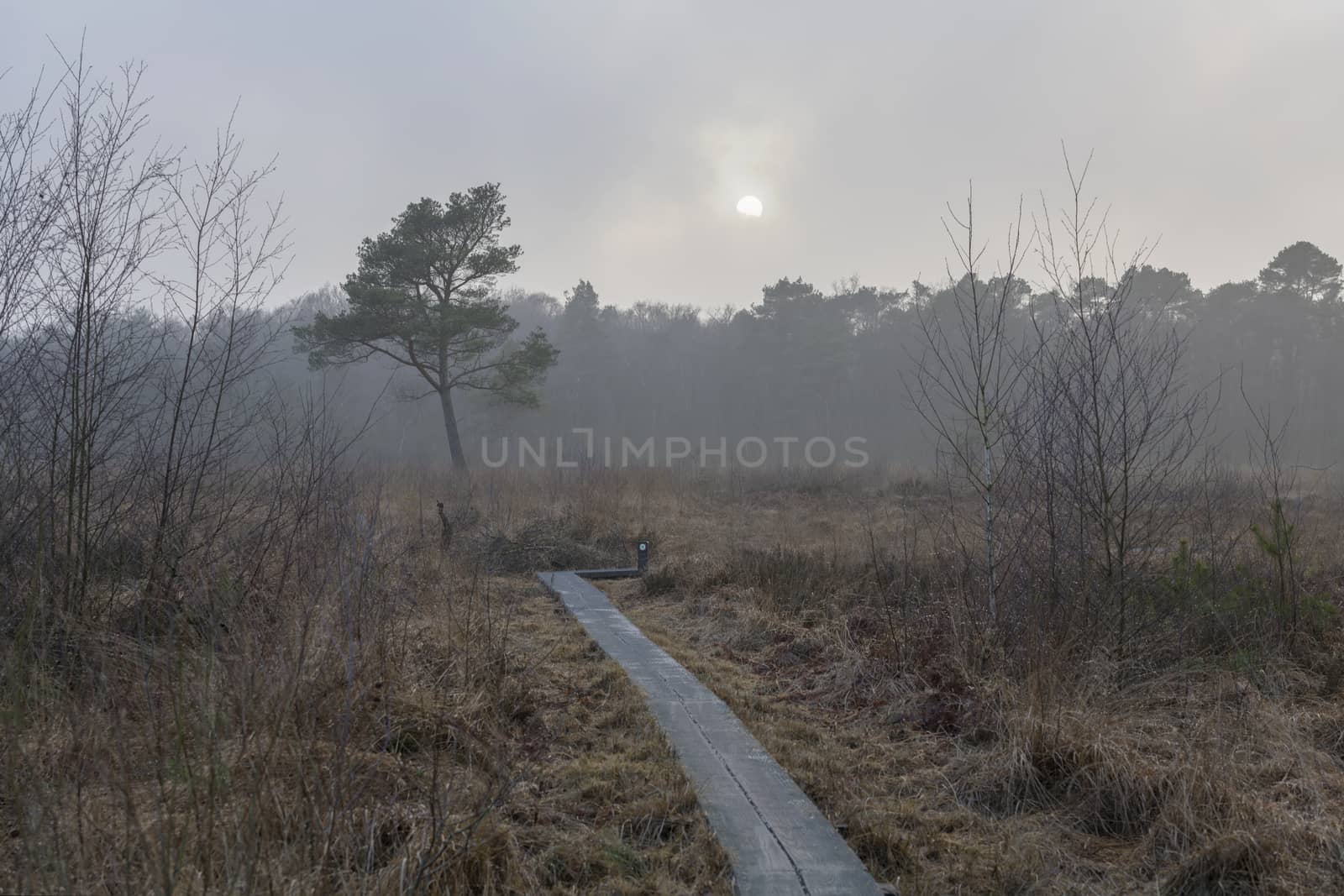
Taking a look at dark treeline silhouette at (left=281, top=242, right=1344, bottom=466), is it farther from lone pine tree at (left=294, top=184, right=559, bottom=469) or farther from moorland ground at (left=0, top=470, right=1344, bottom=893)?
moorland ground at (left=0, top=470, right=1344, bottom=893)

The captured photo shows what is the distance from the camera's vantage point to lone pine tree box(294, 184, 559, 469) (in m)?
22.2

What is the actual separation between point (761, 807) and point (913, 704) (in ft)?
5.48

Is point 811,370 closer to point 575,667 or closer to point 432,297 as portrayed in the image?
point 432,297

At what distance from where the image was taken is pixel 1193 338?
1548 inches

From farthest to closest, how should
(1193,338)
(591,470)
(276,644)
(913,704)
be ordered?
(1193,338) < (591,470) < (913,704) < (276,644)

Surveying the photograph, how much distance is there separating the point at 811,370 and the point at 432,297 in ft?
70.0

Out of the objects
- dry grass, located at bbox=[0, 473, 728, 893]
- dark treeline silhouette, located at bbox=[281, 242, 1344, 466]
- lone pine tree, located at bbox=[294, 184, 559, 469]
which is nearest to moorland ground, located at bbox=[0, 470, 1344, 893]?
dry grass, located at bbox=[0, 473, 728, 893]

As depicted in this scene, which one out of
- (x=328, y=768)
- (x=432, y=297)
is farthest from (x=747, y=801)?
(x=432, y=297)

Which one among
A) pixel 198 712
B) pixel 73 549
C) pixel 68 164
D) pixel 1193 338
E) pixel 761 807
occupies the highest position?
pixel 1193 338

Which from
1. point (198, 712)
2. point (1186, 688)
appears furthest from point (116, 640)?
point (1186, 688)

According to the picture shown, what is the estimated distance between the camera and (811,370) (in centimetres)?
4034

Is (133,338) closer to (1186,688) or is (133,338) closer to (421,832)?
(421,832)

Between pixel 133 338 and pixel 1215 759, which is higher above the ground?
pixel 133 338

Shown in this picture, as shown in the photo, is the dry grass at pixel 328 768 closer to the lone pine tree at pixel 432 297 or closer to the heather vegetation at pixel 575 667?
the heather vegetation at pixel 575 667
